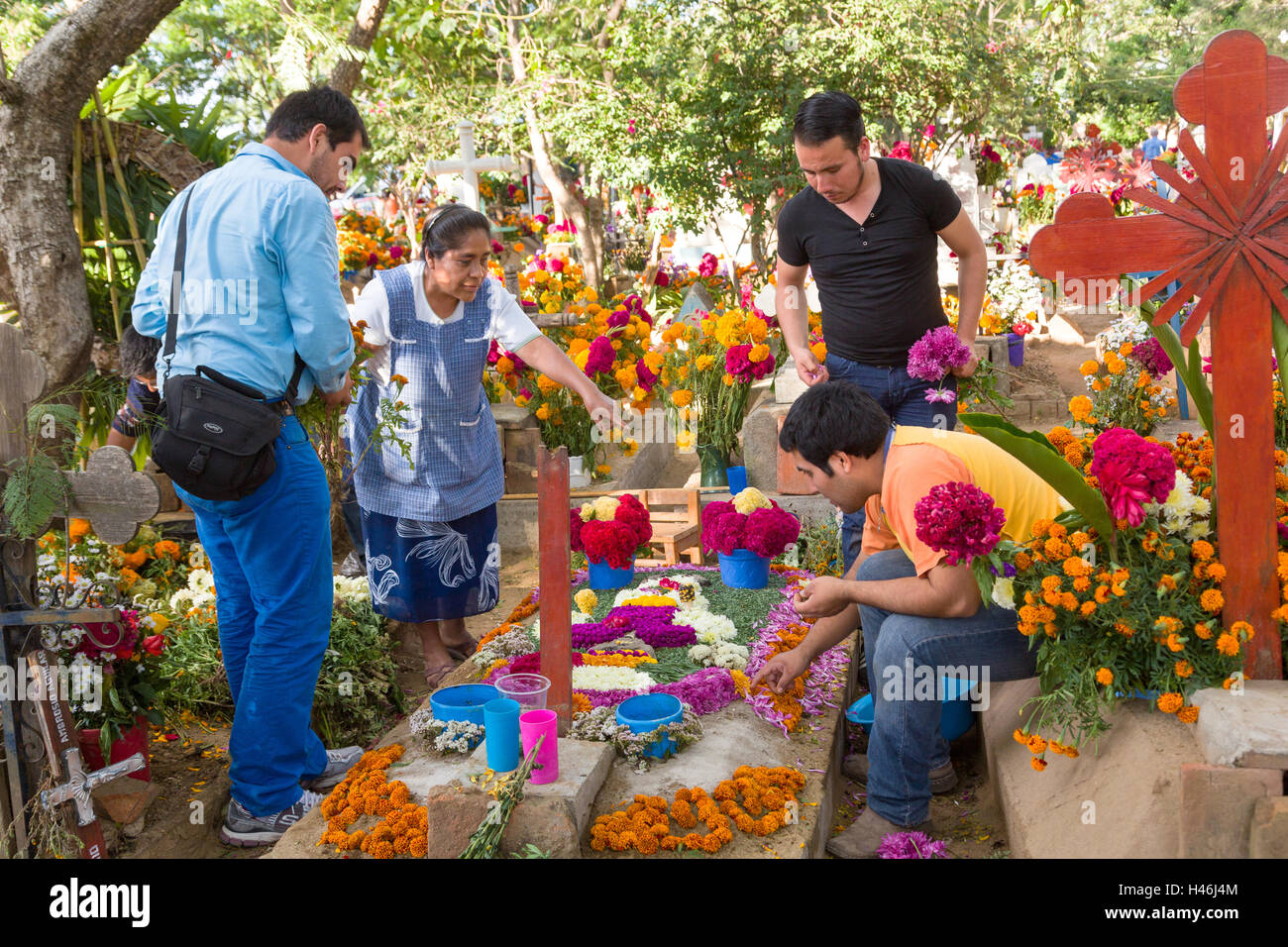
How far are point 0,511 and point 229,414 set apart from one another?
0.64m

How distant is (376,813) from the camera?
255 cm

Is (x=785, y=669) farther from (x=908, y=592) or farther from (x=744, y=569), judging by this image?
(x=744, y=569)

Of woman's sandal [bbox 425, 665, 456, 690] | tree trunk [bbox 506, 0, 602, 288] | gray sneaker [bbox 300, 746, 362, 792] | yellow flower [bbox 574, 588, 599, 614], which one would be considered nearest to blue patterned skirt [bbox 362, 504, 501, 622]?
woman's sandal [bbox 425, 665, 456, 690]

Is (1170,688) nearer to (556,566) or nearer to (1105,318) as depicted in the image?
(556,566)

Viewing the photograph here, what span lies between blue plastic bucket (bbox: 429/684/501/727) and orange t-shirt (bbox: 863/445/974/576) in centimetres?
115

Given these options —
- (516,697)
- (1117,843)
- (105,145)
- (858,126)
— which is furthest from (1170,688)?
(105,145)

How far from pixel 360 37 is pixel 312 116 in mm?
4598

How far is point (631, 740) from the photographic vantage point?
2.75m

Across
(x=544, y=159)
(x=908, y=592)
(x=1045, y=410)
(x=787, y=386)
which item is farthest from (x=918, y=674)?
(x=544, y=159)

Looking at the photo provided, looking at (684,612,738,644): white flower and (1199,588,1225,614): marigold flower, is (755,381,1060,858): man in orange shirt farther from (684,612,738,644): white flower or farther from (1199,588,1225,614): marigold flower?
(684,612,738,644): white flower

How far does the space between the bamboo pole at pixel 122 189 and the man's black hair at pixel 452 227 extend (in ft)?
7.82

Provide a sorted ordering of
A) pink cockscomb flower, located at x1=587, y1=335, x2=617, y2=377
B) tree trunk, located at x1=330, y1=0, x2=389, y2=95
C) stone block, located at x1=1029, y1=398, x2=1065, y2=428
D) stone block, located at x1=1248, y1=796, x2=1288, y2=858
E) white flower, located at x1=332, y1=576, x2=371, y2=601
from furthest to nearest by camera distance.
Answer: stone block, located at x1=1029, y1=398, x2=1065, y2=428
tree trunk, located at x1=330, y1=0, x2=389, y2=95
pink cockscomb flower, located at x1=587, y1=335, x2=617, y2=377
white flower, located at x1=332, y1=576, x2=371, y2=601
stone block, located at x1=1248, y1=796, x2=1288, y2=858

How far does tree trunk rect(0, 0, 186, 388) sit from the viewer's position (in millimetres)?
4480

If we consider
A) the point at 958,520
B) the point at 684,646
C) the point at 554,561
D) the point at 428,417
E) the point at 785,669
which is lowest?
the point at 684,646
